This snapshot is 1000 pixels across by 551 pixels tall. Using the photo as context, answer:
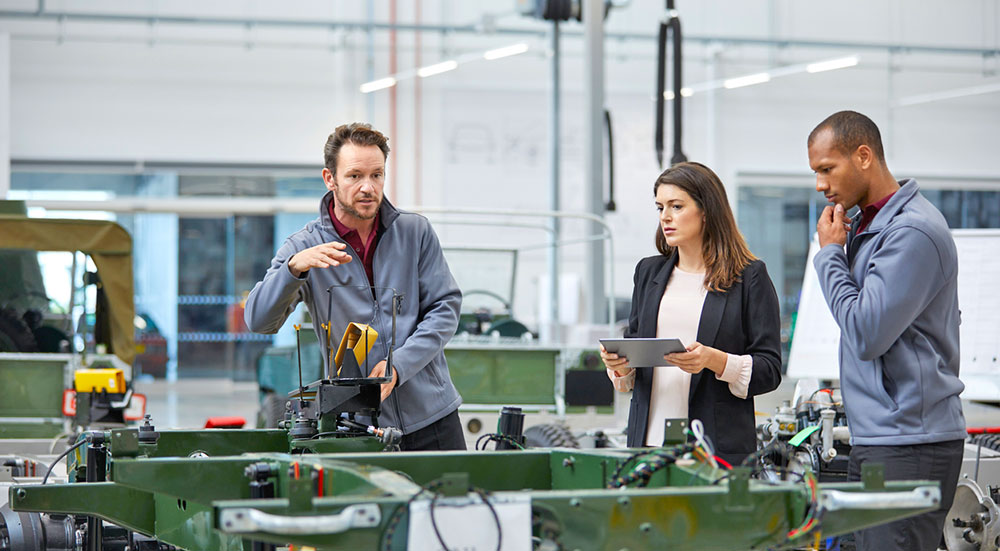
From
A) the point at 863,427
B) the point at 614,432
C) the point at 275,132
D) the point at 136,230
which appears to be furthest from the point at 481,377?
the point at 136,230

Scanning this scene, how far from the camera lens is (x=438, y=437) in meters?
2.84

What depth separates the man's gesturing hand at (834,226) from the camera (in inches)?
99.4

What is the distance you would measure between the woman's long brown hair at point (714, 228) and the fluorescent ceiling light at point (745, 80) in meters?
10.2

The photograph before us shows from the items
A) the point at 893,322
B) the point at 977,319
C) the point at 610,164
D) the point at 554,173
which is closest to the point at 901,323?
the point at 893,322

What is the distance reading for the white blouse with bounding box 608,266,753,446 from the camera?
8.79 ft

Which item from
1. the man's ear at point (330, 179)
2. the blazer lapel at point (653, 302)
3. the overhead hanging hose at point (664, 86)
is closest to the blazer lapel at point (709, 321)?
the blazer lapel at point (653, 302)

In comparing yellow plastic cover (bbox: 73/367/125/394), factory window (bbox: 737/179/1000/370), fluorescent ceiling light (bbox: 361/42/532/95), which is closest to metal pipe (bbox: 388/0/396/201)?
fluorescent ceiling light (bbox: 361/42/532/95)

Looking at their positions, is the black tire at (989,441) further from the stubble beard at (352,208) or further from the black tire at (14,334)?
the black tire at (14,334)

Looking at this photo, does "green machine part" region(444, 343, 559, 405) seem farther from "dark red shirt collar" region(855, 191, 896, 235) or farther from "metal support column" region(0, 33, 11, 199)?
"metal support column" region(0, 33, 11, 199)

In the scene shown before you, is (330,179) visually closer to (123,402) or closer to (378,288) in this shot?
(378,288)

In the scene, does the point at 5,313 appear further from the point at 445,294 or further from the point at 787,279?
the point at 787,279

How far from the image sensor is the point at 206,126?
41.0 ft

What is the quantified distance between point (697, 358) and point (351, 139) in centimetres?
98

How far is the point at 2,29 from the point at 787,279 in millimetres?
9364
